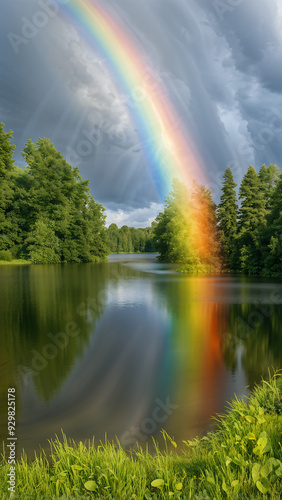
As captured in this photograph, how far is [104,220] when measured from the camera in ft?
265

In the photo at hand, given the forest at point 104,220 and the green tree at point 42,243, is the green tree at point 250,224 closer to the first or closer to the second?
the forest at point 104,220

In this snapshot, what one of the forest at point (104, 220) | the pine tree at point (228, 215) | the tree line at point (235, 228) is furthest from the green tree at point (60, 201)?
the pine tree at point (228, 215)

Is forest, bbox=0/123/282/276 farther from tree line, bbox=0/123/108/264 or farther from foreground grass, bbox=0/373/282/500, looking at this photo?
foreground grass, bbox=0/373/282/500

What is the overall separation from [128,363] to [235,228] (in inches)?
1834

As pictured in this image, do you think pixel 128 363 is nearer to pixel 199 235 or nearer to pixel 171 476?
pixel 171 476

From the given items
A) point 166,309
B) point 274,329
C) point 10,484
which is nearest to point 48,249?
point 166,309

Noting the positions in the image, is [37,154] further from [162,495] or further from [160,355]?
[162,495]

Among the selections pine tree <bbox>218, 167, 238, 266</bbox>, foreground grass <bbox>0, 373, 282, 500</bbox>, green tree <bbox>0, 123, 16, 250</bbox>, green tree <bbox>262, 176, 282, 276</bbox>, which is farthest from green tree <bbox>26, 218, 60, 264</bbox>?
foreground grass <bbox>0, 373, 282, 500</bbox>

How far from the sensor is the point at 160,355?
1090 centimetres

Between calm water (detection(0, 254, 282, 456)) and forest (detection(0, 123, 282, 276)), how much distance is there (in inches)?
1052

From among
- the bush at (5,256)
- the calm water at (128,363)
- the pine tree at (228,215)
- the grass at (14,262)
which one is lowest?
the calm water at (128,363)

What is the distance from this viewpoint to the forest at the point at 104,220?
153 feet

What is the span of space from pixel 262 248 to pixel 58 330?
1390 inches

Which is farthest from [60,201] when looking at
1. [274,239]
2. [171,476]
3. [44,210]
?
[171,476]
